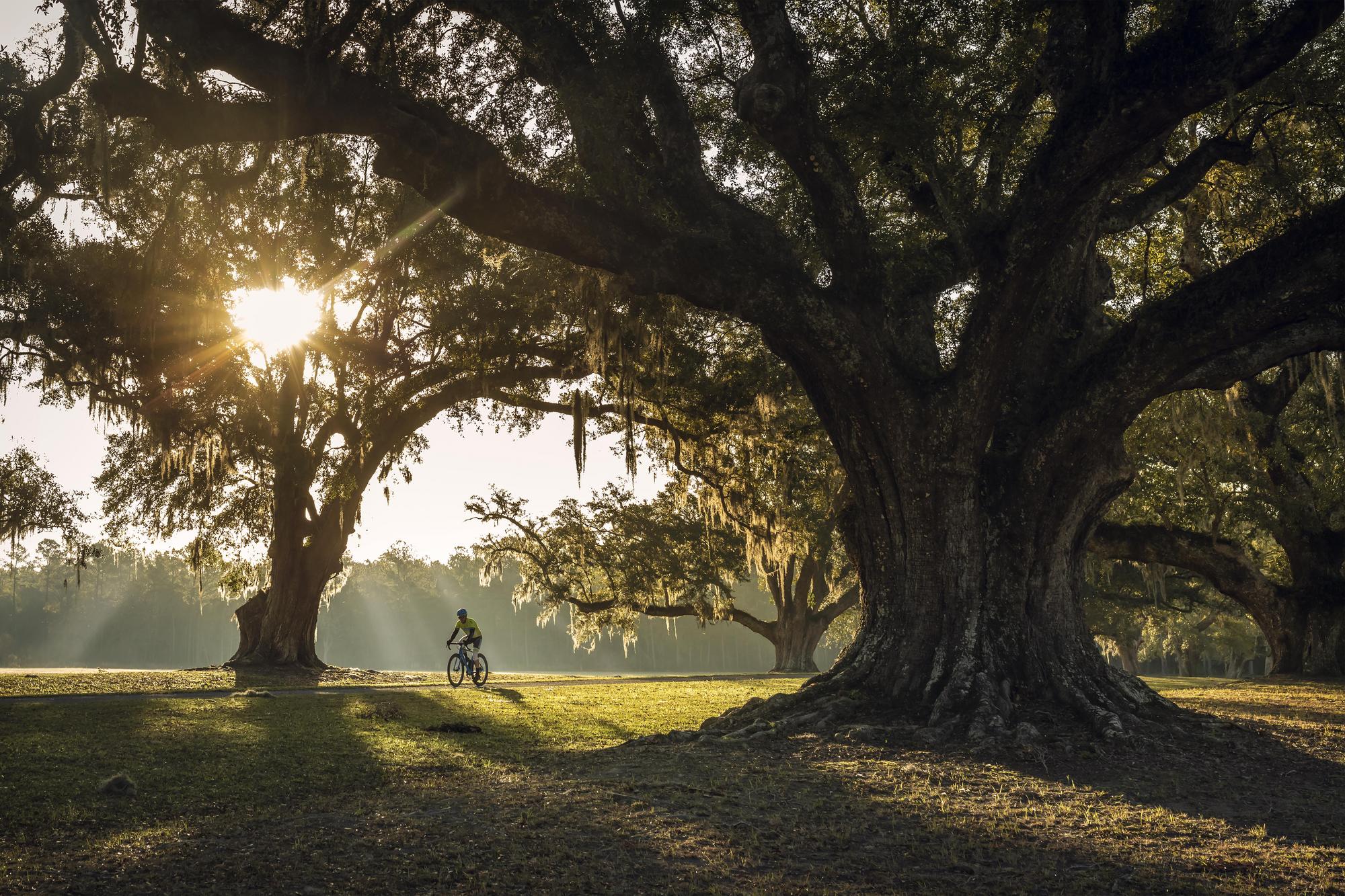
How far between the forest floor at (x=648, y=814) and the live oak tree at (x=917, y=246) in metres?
1.67

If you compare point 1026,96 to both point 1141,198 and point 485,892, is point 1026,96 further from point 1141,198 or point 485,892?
point 485,892

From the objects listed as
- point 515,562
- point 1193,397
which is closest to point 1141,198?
point 1193,397

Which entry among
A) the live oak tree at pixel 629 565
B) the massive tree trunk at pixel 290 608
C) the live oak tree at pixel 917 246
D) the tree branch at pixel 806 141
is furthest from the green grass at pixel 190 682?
the tree branch at pixel 806 141

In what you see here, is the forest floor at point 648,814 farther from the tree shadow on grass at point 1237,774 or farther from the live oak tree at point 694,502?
the live oak tree at point 694,502

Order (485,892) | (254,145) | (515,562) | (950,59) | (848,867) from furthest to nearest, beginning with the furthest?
(515,562)
(254,145)
(950,59)
(848,867)
(485,892)

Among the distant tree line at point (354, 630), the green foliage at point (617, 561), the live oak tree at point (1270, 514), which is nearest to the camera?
the live oak tree at point (1270, 514)

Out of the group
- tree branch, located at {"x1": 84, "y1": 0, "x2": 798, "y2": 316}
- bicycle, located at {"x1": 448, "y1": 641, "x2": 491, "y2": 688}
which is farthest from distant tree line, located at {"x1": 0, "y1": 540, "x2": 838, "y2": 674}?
tree branch, located at {"x1": 84, "y1": 0, "x2": 798, "y2": 316}

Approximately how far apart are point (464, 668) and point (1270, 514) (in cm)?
1985

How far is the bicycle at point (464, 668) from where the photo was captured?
64.8 feet

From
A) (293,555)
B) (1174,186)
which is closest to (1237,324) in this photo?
(1174,186)

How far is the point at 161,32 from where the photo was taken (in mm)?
8945

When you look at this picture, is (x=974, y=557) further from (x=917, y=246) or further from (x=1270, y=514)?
(x=1270, y=514)

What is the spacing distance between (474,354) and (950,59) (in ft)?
32.2

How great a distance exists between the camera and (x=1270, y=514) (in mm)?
22203
